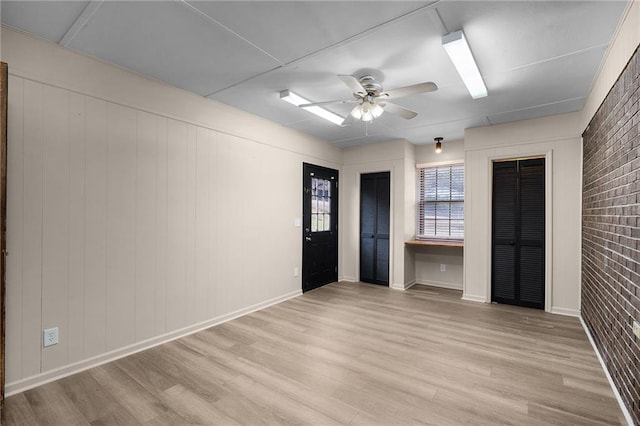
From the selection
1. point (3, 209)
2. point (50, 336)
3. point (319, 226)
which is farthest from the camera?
point (319, 226)

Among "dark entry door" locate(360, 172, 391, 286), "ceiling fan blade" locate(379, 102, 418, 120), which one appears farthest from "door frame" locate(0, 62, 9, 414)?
"dark entry door" locate(360, 172, 391, 286)

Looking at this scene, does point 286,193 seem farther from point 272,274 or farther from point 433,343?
point 433,343

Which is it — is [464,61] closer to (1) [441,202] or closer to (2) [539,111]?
(2) [539,111]

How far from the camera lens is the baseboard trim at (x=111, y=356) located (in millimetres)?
2250

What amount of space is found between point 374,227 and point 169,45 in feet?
13.8

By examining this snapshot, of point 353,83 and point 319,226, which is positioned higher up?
point 353,83

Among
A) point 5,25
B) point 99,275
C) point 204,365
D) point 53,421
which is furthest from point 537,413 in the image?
point 5,25

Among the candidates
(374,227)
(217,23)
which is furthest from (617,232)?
(374,227)

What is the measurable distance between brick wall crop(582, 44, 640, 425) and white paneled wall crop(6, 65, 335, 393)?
3.58m

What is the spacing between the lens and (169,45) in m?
2.41

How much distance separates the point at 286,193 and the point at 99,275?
2575mm

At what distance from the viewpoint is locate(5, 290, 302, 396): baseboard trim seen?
7.38 feet

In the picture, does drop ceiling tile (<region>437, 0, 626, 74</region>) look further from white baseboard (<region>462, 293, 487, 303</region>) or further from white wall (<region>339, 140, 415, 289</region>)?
white baseboard (<region>462, 293, 487, 303</region>)

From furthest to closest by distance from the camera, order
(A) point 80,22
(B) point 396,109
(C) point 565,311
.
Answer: (C) point 565,311
(B) point 396,109
(A) point 80,22
